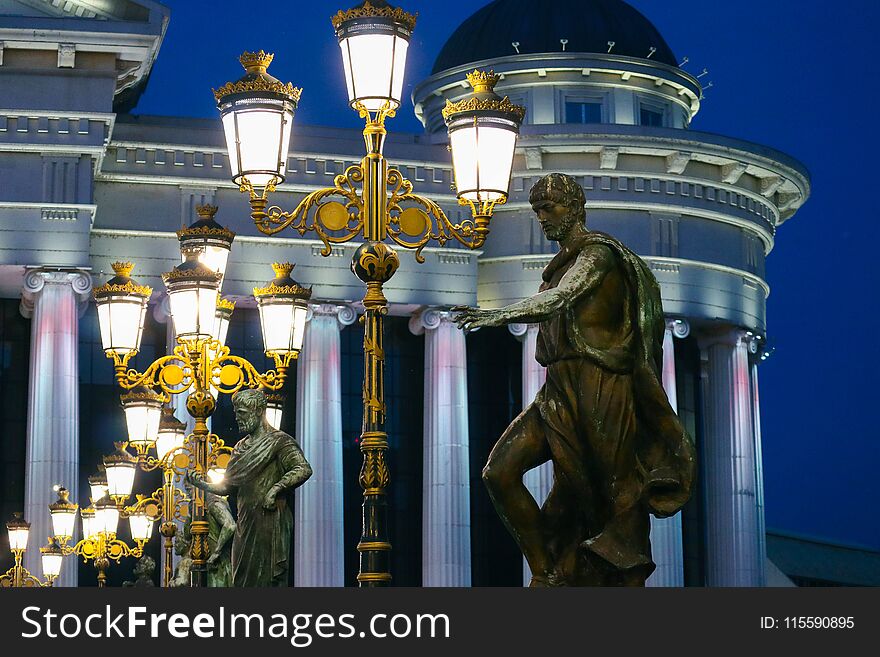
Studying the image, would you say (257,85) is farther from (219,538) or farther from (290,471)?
(219,538)

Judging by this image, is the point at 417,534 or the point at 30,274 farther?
the point at 417,534

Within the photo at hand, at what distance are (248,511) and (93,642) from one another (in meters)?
8.51

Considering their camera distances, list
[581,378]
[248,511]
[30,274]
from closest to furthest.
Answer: [581,378] < [248,511] < [30,274]

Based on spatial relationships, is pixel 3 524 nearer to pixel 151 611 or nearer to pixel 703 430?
pixel 703 430

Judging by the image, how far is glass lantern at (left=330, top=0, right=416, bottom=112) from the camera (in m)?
16.2

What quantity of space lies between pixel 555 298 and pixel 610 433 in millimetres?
839

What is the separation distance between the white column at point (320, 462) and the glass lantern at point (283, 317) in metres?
22.0

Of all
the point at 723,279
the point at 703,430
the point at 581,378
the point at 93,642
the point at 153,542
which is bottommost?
the point at 93,642

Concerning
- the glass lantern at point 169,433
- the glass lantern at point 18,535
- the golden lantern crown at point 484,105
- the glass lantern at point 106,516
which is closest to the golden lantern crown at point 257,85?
the golden lantern crown at point 484,105

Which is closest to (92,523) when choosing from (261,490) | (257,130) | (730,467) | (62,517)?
(62,517)

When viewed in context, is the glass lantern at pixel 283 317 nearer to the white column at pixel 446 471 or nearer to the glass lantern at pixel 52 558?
the glass lantern at pixel 52 558

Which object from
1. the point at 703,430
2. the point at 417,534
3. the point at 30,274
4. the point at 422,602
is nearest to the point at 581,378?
the point at 422,602

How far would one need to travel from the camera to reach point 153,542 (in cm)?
4459

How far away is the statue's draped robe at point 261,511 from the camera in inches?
656
